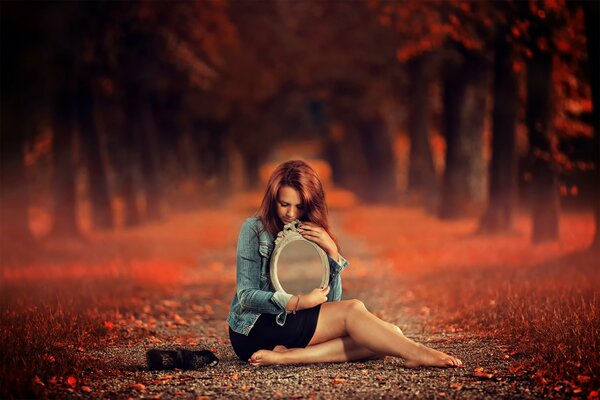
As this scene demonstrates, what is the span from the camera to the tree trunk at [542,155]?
14.6 metres

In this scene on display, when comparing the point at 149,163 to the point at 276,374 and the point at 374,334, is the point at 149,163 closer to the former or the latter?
the point at 276,374

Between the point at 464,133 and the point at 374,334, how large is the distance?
17.2 m

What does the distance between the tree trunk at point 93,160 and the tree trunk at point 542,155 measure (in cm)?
975

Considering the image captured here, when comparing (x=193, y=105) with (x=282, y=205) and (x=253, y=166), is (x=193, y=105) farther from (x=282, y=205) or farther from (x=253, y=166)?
(x=253, y=166)

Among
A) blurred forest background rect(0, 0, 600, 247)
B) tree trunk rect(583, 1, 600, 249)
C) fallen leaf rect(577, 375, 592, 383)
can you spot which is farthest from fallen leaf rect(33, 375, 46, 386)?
blurred forest background rect(0, 0, 600, 247)

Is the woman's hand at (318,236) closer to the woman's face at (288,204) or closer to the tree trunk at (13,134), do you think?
the woman's face at (288,204)

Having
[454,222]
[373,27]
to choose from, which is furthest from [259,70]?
[454,222]

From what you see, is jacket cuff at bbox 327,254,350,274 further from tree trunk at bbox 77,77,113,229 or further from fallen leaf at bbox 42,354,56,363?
tree trunk at bbox 77,77,113,229

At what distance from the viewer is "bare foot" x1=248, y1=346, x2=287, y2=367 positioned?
625 centimetres

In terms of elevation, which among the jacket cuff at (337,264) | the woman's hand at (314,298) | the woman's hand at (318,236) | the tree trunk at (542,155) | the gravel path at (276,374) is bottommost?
the gravel path at (276,374)

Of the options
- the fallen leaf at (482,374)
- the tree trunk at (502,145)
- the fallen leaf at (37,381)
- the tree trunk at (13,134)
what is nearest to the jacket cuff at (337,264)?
the fallen leaf at (482,374)

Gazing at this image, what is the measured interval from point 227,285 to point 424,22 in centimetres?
852

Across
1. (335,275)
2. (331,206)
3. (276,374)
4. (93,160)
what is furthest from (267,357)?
(331,206)

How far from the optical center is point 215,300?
10883 millimetres
